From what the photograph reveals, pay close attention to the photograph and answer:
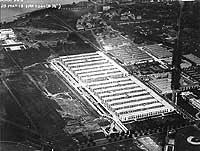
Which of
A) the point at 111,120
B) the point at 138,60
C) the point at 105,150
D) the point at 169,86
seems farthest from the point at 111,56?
the point at 105,150

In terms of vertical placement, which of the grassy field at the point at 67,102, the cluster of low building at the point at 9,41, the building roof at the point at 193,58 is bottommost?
the grassy field at the point at 67,102

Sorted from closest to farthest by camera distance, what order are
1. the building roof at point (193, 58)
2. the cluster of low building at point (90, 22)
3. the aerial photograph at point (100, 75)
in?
the aerial photograph at point (100, 75)
the building roof at point (193, 58)
the cluster of low building at point (90, 22)

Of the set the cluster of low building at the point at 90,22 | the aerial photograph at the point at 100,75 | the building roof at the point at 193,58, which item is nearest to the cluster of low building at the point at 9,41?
the aerial photograph at the point at 100,75

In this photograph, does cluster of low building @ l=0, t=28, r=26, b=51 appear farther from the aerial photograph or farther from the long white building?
the long white building

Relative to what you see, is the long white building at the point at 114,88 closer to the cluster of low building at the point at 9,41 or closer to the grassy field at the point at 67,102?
the grassy field at the point at 67,102

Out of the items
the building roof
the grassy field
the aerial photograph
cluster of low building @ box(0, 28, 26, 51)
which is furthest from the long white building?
the building roof

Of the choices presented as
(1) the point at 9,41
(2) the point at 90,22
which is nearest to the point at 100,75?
(1) the point at 9,41

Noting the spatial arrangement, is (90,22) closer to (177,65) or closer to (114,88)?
(177,65)

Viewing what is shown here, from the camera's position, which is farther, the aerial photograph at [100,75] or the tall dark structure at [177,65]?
the tall dark structure at [177,65]
